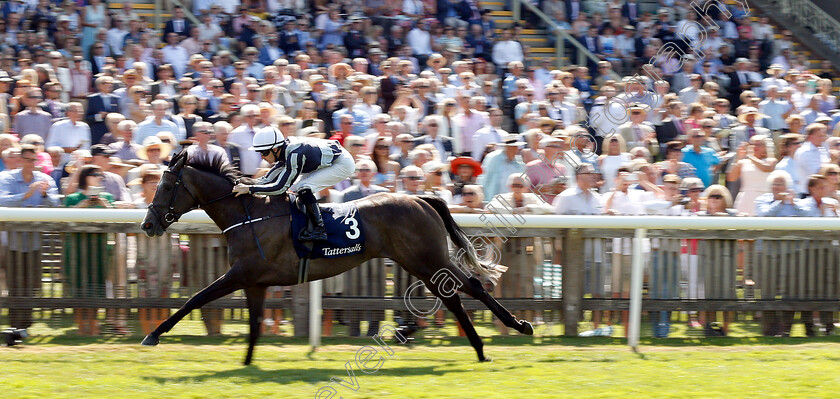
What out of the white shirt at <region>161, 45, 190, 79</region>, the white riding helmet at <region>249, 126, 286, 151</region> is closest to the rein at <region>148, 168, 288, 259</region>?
the white riding helmet at <region>249, 126, 286, 151</region>

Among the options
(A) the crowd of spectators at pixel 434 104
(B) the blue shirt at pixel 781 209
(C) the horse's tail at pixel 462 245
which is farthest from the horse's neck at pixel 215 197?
(B) the blue shirt at pixel 781 209

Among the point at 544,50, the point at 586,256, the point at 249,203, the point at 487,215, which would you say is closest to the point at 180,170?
the point at 249,203

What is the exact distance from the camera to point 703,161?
9.54 meters

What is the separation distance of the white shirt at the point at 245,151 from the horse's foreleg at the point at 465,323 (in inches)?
119

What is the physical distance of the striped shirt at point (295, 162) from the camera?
6.32 meters

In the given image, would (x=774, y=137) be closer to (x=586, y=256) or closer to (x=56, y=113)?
(x=586, y=256)

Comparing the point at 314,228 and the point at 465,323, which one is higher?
the point at 314,228

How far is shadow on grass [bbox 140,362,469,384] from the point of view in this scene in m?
5.77

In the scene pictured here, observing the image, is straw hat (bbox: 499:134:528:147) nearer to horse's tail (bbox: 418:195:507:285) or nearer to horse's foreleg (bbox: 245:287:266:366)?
horse's tail (bbox: 418:195:507:285)

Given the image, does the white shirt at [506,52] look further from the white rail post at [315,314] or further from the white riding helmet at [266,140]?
the white riding helmet at [266,140]

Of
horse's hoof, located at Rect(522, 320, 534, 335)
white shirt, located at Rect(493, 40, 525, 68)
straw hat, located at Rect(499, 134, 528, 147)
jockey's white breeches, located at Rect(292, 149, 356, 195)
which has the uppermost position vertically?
white shirt, located at Rect(493, 40, 525, 68)

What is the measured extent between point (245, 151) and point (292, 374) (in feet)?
11.5

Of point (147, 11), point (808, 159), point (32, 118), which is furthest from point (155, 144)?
point (808, 159)

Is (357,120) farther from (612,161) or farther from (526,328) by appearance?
(526,328)
